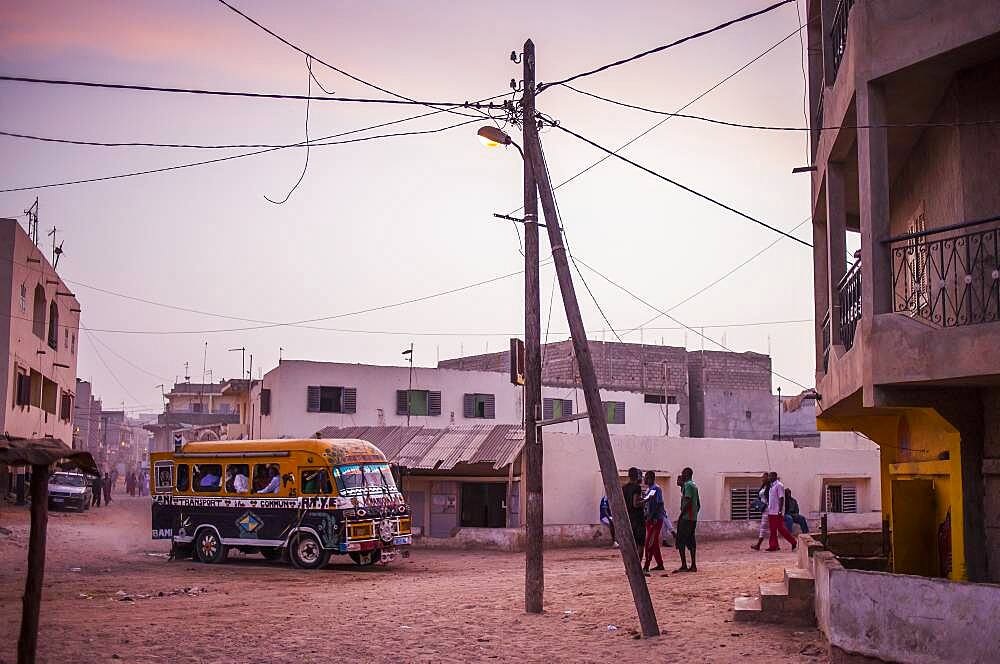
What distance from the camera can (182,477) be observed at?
24.8 m

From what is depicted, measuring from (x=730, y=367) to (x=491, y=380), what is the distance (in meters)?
18.3

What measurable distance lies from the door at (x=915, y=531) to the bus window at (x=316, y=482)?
1214 cm

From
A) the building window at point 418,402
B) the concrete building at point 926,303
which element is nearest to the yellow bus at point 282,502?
the concrete building at point 926,303

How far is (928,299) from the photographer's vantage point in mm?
12633

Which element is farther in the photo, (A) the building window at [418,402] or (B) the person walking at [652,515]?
(A) the building window at [418,402]

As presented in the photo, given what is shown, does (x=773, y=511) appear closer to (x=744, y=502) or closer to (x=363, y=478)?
(x=363, y=478)

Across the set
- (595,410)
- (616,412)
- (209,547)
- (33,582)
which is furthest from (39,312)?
(33,582)

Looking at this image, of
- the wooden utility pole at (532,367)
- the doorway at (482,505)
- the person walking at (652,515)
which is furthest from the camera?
the doorway at (482,505)

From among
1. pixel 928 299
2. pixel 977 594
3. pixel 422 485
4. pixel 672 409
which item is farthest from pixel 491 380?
pixel 977 594

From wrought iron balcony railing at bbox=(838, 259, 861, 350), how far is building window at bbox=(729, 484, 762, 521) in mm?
20556

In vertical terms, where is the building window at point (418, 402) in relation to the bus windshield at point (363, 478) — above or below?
above

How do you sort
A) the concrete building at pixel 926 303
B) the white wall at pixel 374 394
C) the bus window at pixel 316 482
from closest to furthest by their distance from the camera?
the concrete building at pixel 926 303 → the bus window at pixel 316 482 → the white wall at pixel 374 394

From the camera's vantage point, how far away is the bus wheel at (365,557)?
75.9ft

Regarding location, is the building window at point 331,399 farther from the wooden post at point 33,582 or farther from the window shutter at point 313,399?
the wooden post at point 33,582
